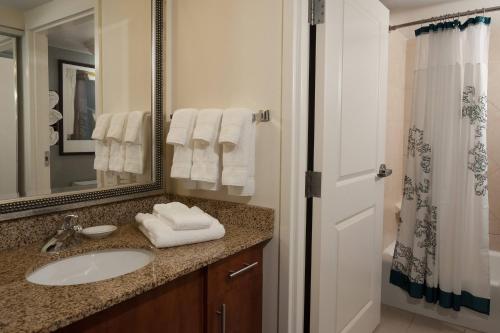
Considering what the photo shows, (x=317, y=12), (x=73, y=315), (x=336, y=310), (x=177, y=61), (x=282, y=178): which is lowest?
(x=336, y=310)

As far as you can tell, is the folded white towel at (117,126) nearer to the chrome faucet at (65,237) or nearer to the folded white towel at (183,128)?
the folded white towel at (183,128)

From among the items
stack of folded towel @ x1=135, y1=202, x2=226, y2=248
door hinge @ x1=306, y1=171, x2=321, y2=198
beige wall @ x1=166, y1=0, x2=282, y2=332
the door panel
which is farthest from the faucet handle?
the door panel

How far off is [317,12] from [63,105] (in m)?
1.02

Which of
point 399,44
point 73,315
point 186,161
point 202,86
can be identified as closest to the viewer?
point 73,315

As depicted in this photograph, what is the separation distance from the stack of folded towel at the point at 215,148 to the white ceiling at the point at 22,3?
61cm

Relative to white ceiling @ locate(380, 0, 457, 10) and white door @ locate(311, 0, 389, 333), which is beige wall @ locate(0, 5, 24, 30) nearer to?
white door @ locate(311, 0, 389, 333)

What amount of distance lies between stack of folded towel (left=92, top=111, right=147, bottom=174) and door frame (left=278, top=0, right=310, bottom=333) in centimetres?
66

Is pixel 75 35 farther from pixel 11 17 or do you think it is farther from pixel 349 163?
pixel 349 163

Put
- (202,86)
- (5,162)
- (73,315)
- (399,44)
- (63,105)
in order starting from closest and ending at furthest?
1. (73,315)
2. (5,162)
3. (63,105)
4. (202,86)
5. (399,44)

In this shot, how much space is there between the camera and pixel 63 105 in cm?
128

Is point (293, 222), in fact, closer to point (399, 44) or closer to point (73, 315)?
point (73, 315)

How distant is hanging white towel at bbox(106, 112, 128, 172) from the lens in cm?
145

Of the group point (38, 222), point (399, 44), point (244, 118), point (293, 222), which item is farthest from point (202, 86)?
point (399, 44)

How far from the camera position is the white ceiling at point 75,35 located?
124cm
